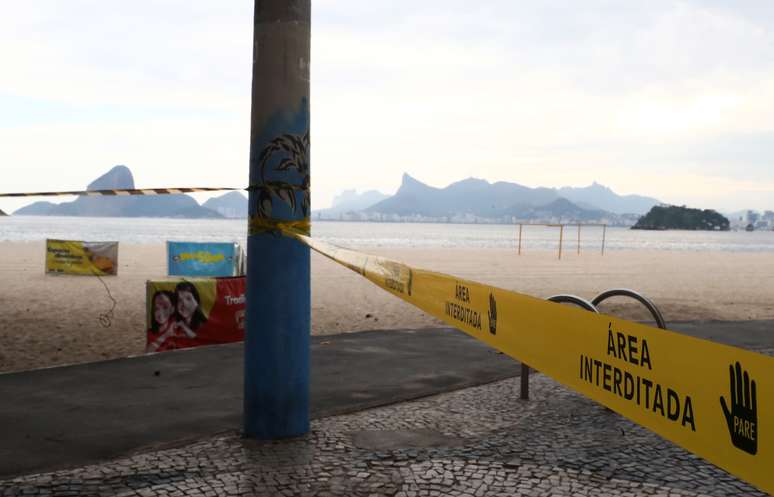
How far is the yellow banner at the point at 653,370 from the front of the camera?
2008mm

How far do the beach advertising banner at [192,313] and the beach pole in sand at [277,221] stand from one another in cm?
443

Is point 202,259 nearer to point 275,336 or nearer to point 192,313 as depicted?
point 192,313

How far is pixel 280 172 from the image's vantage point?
208 inches

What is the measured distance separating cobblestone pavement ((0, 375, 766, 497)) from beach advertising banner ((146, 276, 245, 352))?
14.0 feet

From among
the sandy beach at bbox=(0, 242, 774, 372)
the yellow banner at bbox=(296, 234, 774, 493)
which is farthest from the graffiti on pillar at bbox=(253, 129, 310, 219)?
the sandy beach at bbox=(0, 242, 774, 372)

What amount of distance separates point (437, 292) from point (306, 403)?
6.59 feet

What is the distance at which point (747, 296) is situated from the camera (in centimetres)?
2000

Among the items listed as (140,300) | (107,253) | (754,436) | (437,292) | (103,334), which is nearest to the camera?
(754,436)

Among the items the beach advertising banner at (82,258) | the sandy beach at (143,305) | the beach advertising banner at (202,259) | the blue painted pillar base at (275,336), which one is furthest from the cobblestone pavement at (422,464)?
the beach advertising banner at (82,258)

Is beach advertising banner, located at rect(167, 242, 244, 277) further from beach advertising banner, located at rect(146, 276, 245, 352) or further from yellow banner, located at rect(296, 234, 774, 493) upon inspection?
yellow banner, located at rect(296, 234, 774, 493)

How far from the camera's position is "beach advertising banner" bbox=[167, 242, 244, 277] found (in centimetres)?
1955

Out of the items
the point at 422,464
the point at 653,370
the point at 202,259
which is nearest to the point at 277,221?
the point at 422,464

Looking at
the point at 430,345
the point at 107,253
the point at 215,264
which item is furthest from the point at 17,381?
the point at 107,253

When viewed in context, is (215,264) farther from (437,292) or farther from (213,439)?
(437,292)
